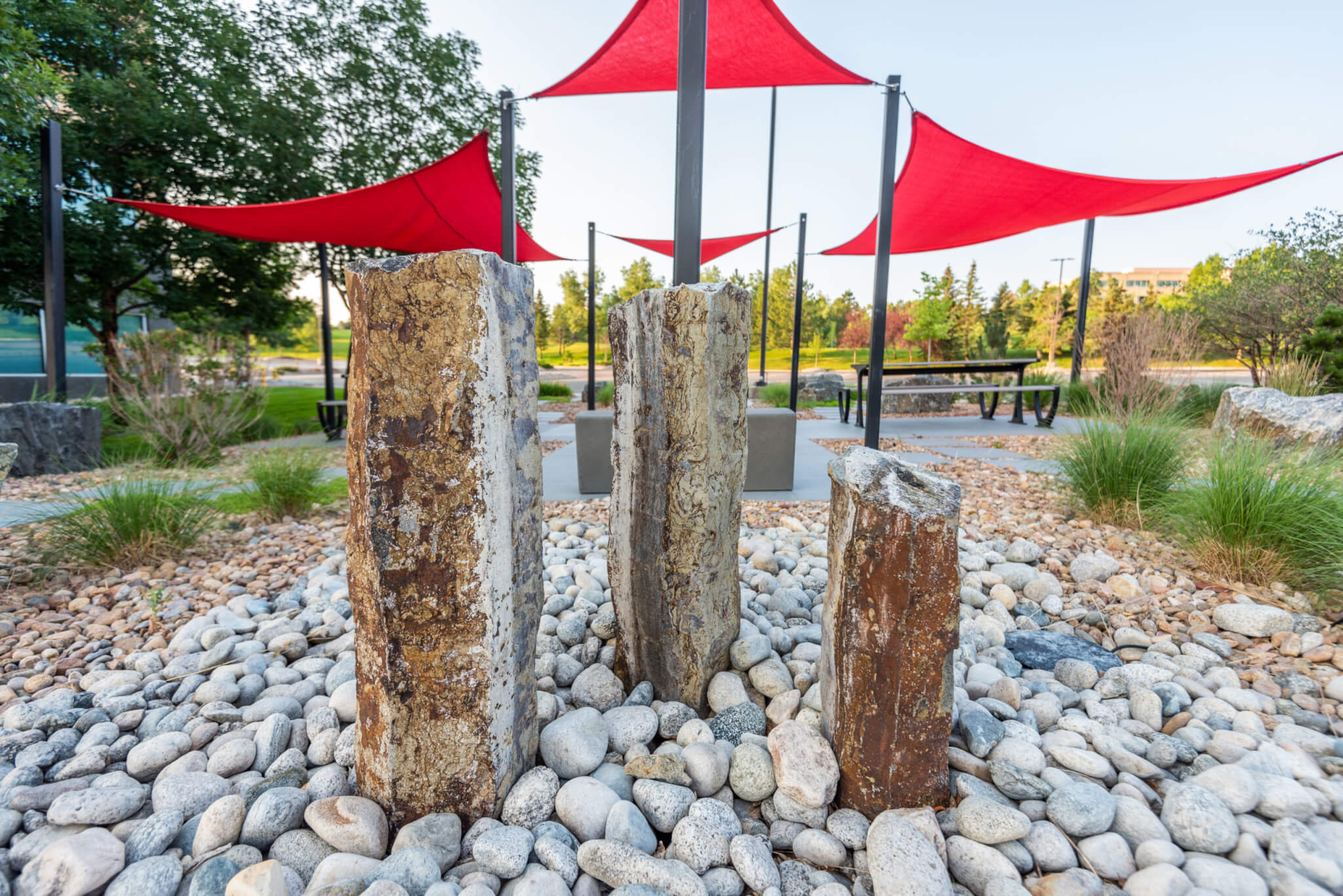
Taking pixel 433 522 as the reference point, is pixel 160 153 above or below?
above

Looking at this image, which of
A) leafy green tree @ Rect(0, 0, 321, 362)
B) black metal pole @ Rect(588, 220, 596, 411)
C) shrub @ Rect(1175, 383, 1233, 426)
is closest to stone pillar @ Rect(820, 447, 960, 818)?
black metal pole @ Rect(588, 220, 596, 411)

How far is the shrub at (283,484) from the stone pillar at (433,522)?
7.36 feet

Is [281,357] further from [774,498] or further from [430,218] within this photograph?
[774,498]

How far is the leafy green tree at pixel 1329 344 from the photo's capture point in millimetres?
6289

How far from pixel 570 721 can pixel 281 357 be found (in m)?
42.8

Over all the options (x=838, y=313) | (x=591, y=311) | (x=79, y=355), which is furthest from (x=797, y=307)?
(x=838, y=313)

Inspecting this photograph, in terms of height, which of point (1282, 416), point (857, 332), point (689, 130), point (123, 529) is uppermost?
point (857, 332)

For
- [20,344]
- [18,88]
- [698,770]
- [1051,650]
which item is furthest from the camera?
[20,344]

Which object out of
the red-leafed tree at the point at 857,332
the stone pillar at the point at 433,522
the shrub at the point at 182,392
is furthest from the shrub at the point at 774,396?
the red-leafed tree at the point at 857,332

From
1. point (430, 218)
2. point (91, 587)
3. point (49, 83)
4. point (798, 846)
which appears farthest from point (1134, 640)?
point (49, 83)

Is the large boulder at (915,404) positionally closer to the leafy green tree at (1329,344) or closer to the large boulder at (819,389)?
the large boulder at (819,389)

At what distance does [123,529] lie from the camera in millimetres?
2156

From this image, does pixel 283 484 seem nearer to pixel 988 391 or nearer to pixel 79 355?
pixel 988 391

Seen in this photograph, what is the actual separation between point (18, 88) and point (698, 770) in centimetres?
523
